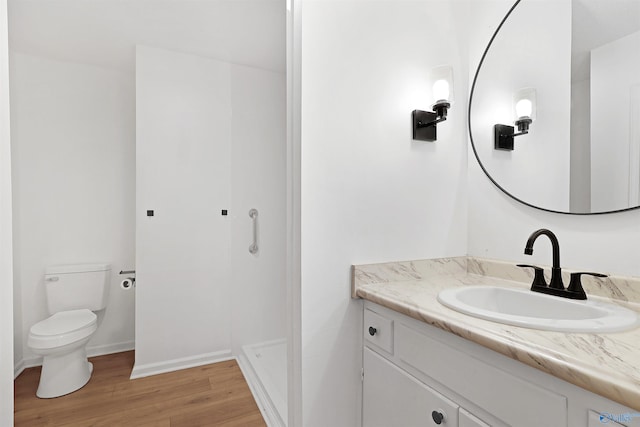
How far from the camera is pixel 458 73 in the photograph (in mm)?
1485

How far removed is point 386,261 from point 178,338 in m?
1.86

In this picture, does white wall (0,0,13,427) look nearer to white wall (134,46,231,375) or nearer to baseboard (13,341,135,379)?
white wall (134,46,231,375)

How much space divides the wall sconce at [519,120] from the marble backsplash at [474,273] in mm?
527

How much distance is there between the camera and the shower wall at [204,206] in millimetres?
2234

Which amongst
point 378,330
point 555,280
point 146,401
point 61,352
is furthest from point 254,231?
point 555,280

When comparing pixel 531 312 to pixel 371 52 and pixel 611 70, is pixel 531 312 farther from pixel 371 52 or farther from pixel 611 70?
pixel 371 52

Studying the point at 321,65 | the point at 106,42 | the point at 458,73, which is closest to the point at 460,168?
the point at 458,73

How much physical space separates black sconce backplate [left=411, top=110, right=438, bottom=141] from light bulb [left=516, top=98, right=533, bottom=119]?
0.34m

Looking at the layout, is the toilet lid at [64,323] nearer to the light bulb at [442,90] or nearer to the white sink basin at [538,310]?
the white sink basin at [538,310]

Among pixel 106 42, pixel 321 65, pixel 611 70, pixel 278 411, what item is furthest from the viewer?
pixel 106 42

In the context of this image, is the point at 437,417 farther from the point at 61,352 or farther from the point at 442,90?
the point at 61,352

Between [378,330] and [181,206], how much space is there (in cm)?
182

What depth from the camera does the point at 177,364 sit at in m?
2.29

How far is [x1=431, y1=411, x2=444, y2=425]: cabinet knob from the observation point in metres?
0.85
